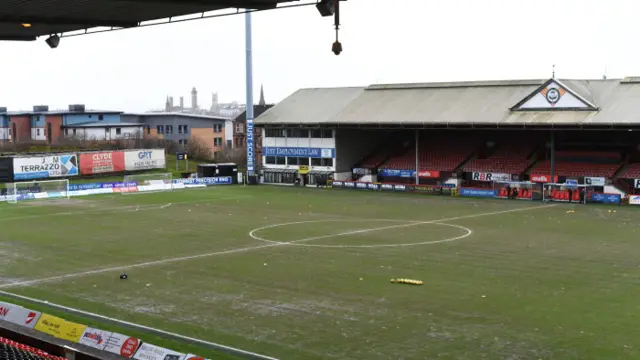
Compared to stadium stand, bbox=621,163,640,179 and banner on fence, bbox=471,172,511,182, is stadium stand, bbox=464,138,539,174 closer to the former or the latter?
banner on fence, bbox=471,172,511,182

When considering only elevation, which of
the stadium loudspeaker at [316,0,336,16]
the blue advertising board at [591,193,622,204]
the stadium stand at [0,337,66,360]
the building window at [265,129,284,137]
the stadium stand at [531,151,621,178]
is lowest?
the blue advertising board at [591,193,622,204]

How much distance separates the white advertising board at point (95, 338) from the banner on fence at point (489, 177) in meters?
52.3

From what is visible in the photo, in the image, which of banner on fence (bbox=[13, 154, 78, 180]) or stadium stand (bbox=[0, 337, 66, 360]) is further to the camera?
banner on fence (bbox=[13, 154, 78, 180])

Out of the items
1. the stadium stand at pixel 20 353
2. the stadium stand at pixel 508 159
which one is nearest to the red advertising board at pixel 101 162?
the stadium stand at pixel 508 159

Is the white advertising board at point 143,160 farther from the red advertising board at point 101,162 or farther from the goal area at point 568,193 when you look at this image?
the goal area at point 568,193

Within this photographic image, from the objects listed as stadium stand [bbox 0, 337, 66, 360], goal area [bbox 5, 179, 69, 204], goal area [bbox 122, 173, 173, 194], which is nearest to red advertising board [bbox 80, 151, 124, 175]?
goal area [bbox 122, 173, 173, 194]

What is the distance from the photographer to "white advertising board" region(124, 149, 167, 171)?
77.2m

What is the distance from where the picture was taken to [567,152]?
63719 mm

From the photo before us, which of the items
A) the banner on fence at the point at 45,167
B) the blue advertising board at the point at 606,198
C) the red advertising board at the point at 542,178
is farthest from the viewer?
the banner on fence at the point at 45,167

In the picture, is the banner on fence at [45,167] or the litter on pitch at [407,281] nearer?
the litter on pitch at [407,281]

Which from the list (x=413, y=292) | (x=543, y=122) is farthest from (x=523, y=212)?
(x=413, y=292)

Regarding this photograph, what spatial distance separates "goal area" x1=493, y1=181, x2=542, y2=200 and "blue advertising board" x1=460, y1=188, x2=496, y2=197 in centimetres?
41

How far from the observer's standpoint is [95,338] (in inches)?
548

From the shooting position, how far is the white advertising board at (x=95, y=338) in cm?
1371
